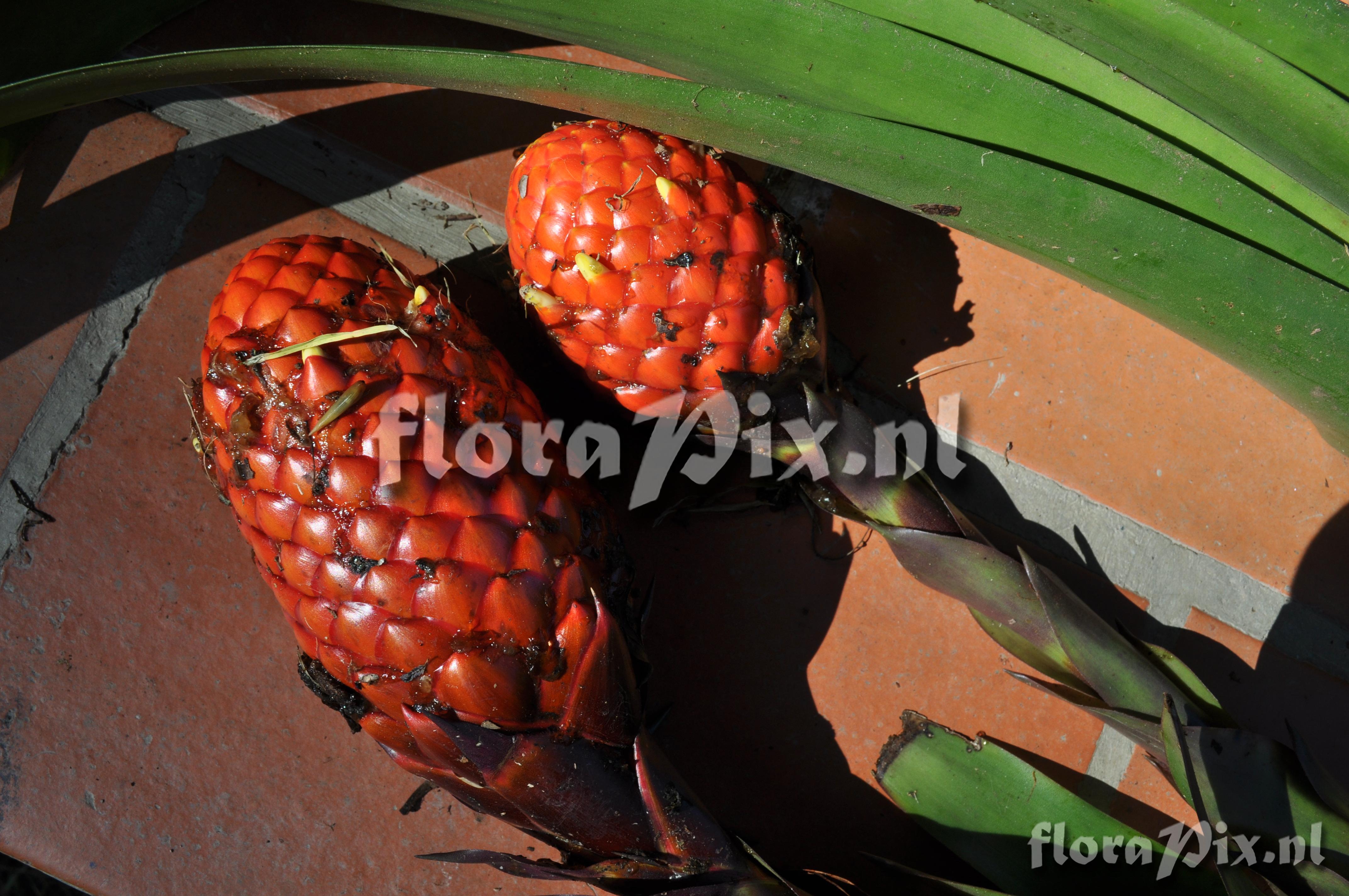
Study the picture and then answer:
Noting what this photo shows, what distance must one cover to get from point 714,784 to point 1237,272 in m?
0.71

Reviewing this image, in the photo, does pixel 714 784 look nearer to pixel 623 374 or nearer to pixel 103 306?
pixel 623 374

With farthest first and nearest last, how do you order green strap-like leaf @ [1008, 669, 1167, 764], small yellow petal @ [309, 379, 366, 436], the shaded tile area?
1. the shaded tile area
2. green strap-like leaf @ [1008, 669, 1167, 764]
3. small yellow petal @ [309, 379, 366, 436]

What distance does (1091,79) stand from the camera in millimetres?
792

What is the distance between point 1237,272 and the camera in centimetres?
74

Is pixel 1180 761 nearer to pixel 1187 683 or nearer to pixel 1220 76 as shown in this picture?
pixel 1187 683

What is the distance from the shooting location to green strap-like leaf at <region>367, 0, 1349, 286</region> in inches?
29.3

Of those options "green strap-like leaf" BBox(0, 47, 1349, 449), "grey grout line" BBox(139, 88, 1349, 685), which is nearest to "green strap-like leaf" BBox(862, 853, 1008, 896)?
"grey grout line" BBox(139, 88, 1349, 685)

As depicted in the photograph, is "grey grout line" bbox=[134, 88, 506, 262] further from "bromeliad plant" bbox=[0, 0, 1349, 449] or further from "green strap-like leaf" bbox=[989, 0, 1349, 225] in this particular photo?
"green strap-like leaf" bbox=[989, 0, 1349, 225]

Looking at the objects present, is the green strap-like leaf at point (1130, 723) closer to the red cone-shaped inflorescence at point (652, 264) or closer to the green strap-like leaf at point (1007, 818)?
the green strap-like leaf at point (1007, 818)

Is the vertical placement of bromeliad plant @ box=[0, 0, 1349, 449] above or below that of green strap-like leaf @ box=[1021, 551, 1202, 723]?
above

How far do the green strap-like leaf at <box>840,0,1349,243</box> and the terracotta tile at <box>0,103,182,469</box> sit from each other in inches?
31.1

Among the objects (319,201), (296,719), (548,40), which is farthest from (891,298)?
(296,719)

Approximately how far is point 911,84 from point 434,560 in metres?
0.59

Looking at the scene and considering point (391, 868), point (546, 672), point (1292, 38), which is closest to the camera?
point (546, 672)
